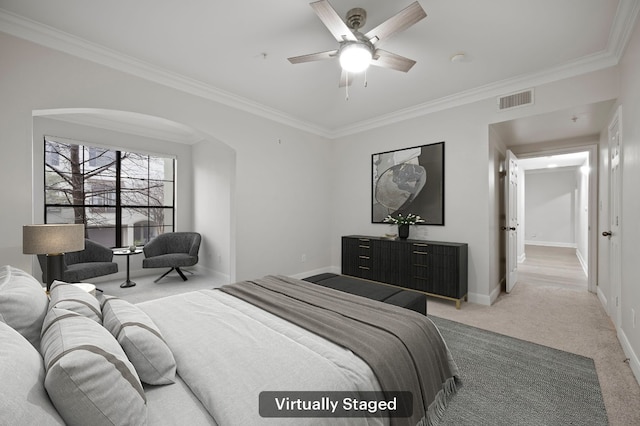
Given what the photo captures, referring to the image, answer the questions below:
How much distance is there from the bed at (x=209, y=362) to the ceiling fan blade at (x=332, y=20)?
1.96m

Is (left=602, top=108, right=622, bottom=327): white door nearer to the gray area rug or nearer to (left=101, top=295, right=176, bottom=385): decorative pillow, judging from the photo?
the gray area rug

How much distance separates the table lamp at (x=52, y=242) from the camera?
217cm

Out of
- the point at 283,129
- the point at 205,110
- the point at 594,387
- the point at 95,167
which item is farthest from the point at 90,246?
the point at 594,387

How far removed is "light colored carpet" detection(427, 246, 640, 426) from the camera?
6.20ft

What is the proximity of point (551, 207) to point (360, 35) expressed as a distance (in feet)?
32.8

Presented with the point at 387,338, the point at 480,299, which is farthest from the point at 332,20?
the point at 480,299

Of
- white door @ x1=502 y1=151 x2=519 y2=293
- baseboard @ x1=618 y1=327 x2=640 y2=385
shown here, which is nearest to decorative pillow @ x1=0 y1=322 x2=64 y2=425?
baseboard @ x1=618 y1=327 x2=640 y2=385

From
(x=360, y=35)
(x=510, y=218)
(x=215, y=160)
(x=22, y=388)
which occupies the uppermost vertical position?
(x=360, y=35)

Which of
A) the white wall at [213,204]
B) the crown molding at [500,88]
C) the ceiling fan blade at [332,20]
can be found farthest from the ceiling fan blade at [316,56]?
the white wall at [213,204]

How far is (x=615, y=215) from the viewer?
111 inches

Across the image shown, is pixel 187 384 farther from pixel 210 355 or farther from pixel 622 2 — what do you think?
pixel 622 2

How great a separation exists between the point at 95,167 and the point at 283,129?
334cm

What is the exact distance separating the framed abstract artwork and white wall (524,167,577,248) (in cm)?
723

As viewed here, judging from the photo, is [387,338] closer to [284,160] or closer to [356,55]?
[356,55]
